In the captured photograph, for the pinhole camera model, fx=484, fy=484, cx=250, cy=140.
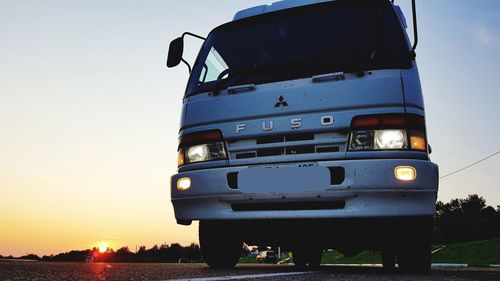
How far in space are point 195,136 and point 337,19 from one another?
5.41ft

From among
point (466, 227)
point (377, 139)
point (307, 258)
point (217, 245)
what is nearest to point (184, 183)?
point (217, 245)

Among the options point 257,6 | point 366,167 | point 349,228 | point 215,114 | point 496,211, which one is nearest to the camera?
point 366,167

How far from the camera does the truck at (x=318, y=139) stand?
3.63 meters

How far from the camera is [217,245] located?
A: 4711mm

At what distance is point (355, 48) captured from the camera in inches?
161

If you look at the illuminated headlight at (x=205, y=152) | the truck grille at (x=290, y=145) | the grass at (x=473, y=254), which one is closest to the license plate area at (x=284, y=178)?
the truck grille at (x=290, y=145)

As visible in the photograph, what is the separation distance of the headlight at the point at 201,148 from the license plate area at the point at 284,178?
13.1 inches

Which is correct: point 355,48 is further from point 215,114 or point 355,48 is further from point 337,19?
point 215,114

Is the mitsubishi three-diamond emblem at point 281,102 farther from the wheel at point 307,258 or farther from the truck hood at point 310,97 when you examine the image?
the wheel at point 307,258

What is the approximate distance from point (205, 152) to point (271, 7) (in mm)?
1715

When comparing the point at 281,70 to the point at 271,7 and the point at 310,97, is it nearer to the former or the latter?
the point at 310,97

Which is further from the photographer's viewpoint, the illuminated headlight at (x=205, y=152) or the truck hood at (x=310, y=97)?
the illuminated headlight at (x=205, y=152)

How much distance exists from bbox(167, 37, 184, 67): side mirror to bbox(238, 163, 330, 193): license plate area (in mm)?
1763

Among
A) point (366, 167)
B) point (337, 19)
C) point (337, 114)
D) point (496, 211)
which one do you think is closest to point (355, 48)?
point (337, 19)
